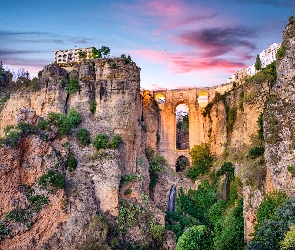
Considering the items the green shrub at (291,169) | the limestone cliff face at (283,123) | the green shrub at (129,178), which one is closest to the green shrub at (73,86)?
the green shrub at (129,178)

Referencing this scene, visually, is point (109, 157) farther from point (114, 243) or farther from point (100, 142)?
point (114, 243)

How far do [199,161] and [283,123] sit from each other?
Answer: 65.7ft

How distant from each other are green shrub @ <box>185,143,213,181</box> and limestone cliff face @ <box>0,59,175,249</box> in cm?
754

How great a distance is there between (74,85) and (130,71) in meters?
6.46

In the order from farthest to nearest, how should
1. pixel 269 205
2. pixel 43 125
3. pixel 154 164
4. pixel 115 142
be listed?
1. pixel 154 164
2. pixel 115 142
3. pixel 43 125
4. pixel 269 205

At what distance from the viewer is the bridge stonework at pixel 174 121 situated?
159 ft

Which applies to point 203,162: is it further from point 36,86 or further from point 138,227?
point 36,86

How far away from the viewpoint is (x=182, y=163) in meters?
50.8

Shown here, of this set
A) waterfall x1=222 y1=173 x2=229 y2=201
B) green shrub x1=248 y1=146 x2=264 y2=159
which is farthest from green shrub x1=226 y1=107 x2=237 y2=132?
green shrub x1=248 y1=146 x2=264 y2=159

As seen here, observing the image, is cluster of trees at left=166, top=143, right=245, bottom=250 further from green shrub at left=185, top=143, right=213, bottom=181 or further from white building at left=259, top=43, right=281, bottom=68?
white building at left=259, top=43, right=281, bottom=68

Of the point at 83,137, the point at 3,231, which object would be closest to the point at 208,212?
the point at 83,137

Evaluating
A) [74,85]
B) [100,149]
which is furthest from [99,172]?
[74,85]

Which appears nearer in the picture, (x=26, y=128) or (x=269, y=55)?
(x=26, y=128)

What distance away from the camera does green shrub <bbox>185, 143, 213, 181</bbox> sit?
146 ft
